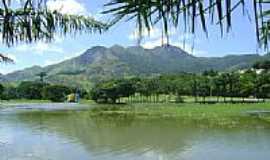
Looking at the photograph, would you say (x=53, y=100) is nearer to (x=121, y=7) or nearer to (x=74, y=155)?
(x=74, y=155)

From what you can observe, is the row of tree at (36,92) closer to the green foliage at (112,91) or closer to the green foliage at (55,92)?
the green foliage at (55,92)

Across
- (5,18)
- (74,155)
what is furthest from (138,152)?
(5,18)

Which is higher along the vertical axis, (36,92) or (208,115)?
(36,92)

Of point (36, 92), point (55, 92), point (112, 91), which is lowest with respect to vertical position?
point (112, 91)

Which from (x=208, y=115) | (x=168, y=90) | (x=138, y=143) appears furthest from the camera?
(x=168, y=90)

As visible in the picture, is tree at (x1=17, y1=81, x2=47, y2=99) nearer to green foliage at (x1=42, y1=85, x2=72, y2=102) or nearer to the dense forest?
the dense forest

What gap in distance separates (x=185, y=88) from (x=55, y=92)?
43.8 m

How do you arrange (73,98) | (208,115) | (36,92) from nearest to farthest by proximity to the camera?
(208,115)
(73,98)
(36,92)

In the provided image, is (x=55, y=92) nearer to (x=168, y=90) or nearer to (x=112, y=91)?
(x=112, y=91)

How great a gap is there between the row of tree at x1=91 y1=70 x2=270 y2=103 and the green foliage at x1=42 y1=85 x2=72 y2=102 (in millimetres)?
17239

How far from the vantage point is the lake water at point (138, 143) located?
1089 inches

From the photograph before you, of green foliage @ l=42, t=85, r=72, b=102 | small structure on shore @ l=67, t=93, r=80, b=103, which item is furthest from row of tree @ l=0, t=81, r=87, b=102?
small structure on shore @ l=67, t=93, r=80, b=103

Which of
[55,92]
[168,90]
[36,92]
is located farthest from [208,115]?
[36,92]

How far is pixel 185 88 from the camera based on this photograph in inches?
5364
